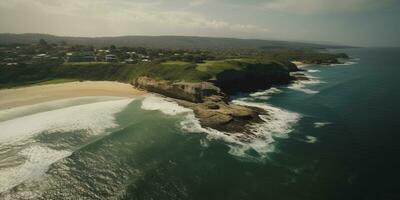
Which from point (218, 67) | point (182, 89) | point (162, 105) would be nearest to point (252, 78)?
point (218, 67)

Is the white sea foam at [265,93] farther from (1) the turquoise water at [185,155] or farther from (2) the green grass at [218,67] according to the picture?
(1) the turquoise water at [185,155]

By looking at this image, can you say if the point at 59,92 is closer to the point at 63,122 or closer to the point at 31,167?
the point at 63,122

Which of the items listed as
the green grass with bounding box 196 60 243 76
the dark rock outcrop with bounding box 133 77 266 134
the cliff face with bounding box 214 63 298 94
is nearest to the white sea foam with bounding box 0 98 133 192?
the dark rock outcrop with bounding box 133 77 266 134

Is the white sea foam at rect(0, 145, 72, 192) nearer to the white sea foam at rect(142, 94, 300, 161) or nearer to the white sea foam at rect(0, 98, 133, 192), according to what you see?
the white sea foam at rect(0, 98, 133, 192)

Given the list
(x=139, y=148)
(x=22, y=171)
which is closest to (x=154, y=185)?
(x=139, y=148)

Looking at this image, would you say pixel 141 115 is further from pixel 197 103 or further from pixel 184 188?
pixel 184 188

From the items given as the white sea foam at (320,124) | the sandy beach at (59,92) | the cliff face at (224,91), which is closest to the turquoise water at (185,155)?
the white sea foam at (320,124)

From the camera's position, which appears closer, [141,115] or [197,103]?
[141,115]
